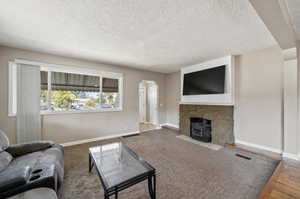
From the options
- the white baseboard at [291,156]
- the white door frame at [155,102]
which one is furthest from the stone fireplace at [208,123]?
the white door frame at [155,102]

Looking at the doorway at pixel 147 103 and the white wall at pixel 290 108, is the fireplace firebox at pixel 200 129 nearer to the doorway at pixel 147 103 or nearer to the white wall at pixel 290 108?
the white wall at pixel 290 108

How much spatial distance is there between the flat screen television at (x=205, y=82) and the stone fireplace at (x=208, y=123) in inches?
18.6

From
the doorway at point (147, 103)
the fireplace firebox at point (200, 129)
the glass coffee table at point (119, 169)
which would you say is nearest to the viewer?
the glass coffee table at point (119, 169)

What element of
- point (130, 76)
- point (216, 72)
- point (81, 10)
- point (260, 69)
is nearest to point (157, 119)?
point (130, 76)

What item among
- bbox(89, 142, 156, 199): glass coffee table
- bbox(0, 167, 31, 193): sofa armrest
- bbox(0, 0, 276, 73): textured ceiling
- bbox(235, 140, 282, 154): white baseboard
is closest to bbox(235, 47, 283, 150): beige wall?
bbox(235, 140, 282, 154): white baseboard

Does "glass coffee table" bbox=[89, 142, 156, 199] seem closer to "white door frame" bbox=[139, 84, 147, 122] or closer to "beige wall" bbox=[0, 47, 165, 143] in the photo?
"beige wall" bbox=[0, 47, 165, 143]

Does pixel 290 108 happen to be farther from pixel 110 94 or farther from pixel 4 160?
pixel 4 160

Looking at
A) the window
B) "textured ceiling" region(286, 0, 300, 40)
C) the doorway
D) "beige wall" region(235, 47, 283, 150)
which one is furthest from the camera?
the doorway

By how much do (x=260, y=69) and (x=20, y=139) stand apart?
5923 millimetres

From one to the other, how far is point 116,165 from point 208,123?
121 inches

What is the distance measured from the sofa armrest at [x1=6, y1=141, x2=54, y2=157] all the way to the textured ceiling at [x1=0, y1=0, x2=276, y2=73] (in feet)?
6.39

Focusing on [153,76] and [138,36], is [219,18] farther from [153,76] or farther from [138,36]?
[153,76]

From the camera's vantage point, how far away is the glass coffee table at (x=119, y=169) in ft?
4.28

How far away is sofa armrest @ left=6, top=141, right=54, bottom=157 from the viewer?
185 centimetres
